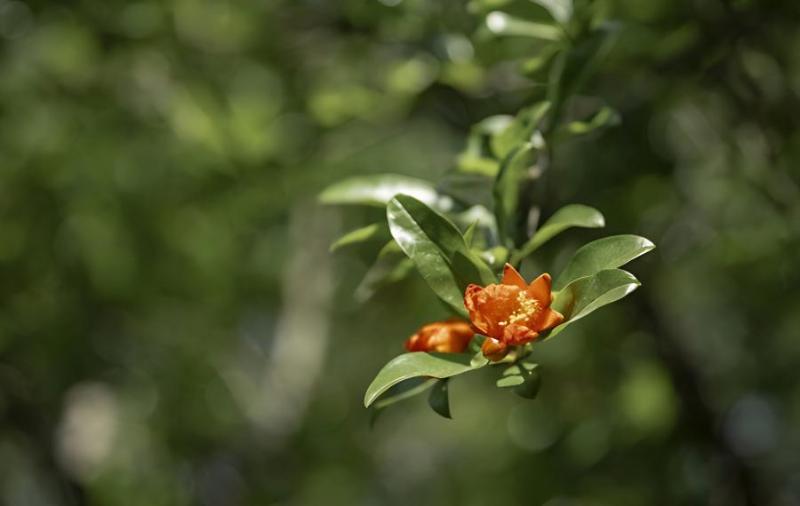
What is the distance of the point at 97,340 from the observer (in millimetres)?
3420

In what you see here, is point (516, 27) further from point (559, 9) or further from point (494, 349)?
point (494, 349)

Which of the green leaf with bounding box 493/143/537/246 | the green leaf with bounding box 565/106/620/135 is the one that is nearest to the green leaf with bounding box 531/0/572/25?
the green leaf with bounding box 565/106/620/135

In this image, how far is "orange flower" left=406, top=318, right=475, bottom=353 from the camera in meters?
1.10

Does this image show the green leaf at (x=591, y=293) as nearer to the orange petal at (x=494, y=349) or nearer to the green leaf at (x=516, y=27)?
the orange petal at (x=494, y=349)

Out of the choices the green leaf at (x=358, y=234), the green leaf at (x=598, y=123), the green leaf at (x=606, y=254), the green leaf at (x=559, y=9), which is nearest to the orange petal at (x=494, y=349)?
the green leaf at (x=606, y=254)

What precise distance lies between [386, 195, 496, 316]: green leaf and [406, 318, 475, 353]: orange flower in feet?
0.10

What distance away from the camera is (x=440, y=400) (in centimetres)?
109

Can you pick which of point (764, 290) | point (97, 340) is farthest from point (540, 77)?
point (97, 340)

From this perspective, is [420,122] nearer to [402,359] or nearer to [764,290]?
[764,290]

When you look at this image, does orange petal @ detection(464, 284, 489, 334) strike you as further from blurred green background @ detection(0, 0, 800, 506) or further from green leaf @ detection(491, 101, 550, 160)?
blurred green background @ detection(0, 0, 800, 506)

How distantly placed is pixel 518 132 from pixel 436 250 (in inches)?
10.7

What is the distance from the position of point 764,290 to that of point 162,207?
1791 millimetres

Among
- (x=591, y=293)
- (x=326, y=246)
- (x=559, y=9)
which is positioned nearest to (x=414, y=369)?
(x=591, y=293)

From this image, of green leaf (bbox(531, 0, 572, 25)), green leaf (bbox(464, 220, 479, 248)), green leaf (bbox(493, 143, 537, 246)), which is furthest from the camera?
green leaf (bbox(531, 0, 572, 25))
